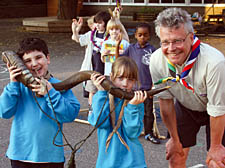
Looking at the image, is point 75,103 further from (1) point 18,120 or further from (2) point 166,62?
(2) point 166,62

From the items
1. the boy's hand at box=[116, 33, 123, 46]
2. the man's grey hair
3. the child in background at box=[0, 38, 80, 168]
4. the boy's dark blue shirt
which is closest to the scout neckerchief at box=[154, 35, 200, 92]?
the man's grey hair

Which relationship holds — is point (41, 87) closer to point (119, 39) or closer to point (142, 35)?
point (142, 35)

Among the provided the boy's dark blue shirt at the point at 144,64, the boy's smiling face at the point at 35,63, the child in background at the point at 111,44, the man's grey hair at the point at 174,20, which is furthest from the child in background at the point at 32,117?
the child in background at the point at 111,44

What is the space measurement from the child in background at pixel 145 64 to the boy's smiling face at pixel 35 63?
227cm

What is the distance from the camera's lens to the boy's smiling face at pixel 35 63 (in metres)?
3.19

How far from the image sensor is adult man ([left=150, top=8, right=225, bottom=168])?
3.07 meters

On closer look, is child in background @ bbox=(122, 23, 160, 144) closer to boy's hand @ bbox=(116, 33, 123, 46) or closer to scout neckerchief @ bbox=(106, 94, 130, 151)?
boy's hand @ bbox=(116, 33, 123, 46)

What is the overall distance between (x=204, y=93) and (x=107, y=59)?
270cm

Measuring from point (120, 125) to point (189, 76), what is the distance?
747 millimetres

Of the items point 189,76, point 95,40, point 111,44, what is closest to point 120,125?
point 189,76

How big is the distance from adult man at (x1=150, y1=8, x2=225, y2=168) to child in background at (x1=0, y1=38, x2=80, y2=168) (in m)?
0.94

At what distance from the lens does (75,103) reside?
10.8 feet

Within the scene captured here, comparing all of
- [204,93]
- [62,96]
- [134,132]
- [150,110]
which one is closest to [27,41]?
[62,96]

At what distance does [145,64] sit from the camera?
529cm
